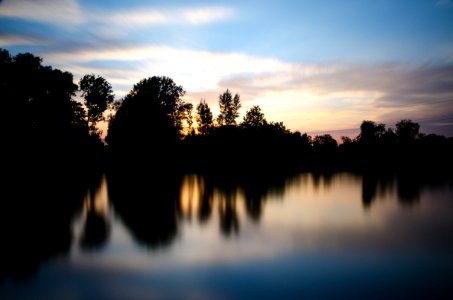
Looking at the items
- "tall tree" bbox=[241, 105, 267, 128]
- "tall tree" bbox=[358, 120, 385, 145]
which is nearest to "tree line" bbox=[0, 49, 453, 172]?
→ "tall tree" bbox=[241, 105, 267, 128]

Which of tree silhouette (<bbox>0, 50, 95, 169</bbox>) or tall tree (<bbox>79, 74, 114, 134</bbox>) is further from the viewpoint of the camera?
tall tree (<bbox>79, 74, 114, 134</bbox>)

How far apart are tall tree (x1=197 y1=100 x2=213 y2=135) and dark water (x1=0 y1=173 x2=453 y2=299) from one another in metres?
69.3

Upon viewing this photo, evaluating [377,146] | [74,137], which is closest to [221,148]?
[74,137]

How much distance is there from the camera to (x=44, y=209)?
63.4 ft

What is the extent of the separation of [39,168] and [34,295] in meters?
43.3

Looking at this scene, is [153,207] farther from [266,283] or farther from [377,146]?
[377,146]

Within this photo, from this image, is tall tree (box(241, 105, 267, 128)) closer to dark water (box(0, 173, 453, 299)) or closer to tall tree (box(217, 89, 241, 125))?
tall tree (box(217, 89, 241, 125))

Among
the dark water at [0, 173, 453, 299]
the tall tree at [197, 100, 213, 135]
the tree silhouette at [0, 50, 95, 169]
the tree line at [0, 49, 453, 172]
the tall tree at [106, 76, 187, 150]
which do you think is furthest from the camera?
the tall tree at [197, 100, 213, 135]

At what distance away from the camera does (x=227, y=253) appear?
11.3 m

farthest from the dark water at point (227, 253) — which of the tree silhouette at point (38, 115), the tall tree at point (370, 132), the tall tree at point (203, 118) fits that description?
the tall tree at point (370, 132)

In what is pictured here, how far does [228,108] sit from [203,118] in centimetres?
773

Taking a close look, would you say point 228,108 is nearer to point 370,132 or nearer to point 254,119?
point 254,119

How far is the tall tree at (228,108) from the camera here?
89.1 meters

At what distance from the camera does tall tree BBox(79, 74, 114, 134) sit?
6694 cm
